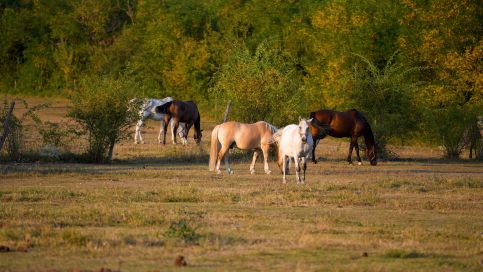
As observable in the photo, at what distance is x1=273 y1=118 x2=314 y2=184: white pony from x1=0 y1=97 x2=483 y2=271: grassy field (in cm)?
56

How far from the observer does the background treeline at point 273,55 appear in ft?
103

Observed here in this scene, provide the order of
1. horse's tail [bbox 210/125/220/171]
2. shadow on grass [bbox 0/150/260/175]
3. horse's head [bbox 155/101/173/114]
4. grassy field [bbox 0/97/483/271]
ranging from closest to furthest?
1. grassy field [bbox 0/97/483/271]
2. shadow on grass [bbox 0/150/260/175]
3. horse's tail [bbox 210/125/220/171]
4. horse's head [bbox 155/101/173/114]

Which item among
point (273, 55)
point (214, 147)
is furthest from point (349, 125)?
point (214, 147)

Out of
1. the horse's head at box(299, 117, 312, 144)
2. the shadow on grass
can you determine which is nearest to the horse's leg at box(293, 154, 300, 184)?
the horse's head at box(299, 117, 312, 144)

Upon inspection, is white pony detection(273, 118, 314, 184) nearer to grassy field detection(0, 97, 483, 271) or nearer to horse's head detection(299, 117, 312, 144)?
horse's head detection(299, 117, 312, 144)

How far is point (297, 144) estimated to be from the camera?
855 inches

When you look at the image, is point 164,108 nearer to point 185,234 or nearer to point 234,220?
point 234,220

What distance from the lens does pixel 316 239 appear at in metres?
13.2

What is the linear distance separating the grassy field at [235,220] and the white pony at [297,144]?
0.56m

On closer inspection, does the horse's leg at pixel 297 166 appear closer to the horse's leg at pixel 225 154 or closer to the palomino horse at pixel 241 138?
the palomino horse at pixel 241 138

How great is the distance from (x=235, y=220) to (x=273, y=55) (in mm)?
18751

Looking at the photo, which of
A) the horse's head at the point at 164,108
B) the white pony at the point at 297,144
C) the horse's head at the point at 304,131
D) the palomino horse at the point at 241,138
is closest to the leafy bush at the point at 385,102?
the horse's head at the point at 164,108

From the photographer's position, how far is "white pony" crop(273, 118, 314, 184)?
2145 cm

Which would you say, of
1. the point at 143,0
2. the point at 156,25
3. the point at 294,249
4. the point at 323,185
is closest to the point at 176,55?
the point at 156,25
